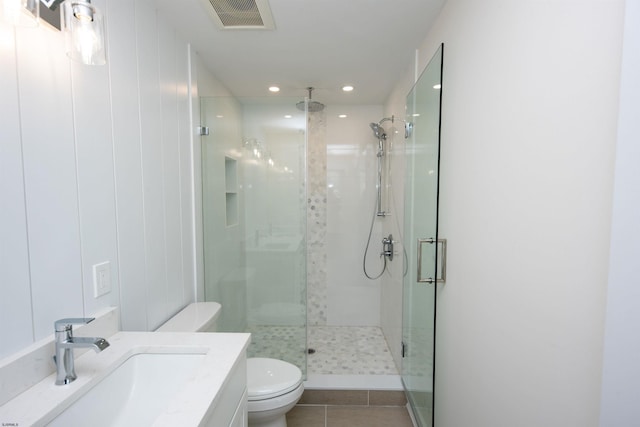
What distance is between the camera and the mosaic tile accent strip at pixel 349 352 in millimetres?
2482

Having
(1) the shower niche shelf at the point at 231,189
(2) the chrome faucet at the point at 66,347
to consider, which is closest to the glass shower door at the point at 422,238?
(1) the shower niche shelf at the point at 231,189

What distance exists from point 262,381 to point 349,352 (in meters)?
1.28

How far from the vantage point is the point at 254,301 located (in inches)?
97.7

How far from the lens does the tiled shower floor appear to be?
241cm

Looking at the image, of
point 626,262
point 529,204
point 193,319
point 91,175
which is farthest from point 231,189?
point 626,262

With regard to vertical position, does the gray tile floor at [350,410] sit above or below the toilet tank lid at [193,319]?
below

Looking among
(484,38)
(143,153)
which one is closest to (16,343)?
(143,153)

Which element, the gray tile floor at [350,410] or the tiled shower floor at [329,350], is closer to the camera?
the gray tile floor at [350,410]

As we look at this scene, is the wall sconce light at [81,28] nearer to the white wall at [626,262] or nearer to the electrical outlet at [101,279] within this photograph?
the electrical outlet at [101,279]

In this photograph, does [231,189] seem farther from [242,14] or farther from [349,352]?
[349,352]

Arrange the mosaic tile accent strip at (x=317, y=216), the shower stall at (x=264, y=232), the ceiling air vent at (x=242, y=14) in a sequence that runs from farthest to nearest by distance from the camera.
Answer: the mosaic tile accent strip at (x=317, y=216), the shower stall at (x=264, y=232), the ceiling air vent at (x=242, y=14)

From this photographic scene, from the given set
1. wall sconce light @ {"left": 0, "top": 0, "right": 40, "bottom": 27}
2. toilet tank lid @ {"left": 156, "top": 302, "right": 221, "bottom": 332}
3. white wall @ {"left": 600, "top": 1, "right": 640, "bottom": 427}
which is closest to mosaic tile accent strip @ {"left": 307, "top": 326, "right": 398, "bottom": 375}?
toilet tank lid @ {"left": 156, "top": 302, "right": 221, "bottom": 332}

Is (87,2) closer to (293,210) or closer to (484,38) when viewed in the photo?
(484,38)

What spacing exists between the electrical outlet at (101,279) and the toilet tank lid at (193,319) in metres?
0.46
